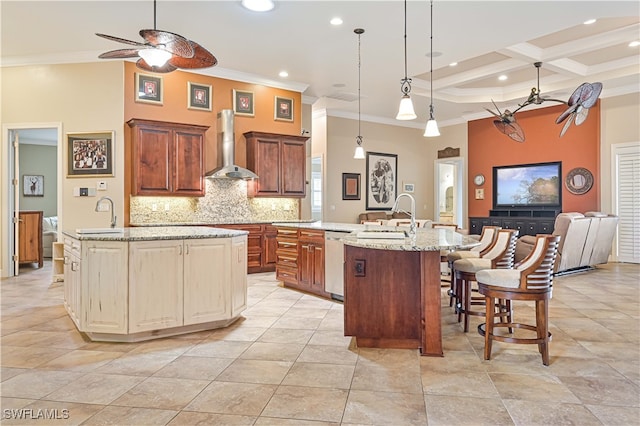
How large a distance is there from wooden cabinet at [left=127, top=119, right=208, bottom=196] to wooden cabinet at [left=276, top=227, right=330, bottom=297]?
1.70 m

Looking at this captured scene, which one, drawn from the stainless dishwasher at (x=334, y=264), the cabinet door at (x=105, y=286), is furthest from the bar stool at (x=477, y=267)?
the cabinet door at (x=105, y=286)

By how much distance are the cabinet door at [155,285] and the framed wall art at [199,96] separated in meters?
3.65

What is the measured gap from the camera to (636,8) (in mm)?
4461

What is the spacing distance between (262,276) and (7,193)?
409 cm

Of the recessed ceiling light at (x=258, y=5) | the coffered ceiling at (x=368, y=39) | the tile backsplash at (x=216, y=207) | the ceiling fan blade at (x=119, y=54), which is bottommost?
the tile backsplash at (x=216, y=207)

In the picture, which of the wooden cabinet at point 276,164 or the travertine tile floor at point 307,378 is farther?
the wooden cabinet at point 276,164

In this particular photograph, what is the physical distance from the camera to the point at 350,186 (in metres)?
9.59

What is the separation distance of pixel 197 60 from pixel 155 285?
1.89m

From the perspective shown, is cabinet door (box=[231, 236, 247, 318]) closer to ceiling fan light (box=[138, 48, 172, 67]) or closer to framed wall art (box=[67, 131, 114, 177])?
ceiling fan light (box=[138, 48, 172, 67])

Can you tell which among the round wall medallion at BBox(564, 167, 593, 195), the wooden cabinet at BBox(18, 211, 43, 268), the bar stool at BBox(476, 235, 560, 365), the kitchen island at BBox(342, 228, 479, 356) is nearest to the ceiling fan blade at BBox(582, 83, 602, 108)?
the bar stool at BBox(476, 235, 560, 365)

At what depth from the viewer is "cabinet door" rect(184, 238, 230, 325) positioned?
3461 mm

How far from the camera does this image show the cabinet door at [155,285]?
3260 mm

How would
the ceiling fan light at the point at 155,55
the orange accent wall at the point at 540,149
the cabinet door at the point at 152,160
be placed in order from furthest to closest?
the orange accent wall at the point at 540,149, the cabinet door at the point at 152,160, the ceiling fan light at the point at 155,55

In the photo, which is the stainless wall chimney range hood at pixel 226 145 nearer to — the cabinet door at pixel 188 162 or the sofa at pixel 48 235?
the cabinet door at pixel 188 162
